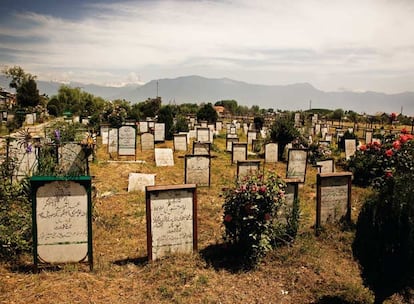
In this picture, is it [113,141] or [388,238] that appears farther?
[113,141]

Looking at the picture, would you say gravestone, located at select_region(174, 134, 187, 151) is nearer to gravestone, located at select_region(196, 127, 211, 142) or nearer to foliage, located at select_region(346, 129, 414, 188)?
gravestone, located at select_region(196, 127, 211, 142)

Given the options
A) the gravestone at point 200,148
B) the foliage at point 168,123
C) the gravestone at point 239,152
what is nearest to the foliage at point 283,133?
the gravestone at point 239,152

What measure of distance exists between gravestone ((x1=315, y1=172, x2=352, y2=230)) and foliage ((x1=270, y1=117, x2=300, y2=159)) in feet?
33.4

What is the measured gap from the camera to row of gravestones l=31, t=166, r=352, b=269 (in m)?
4.87

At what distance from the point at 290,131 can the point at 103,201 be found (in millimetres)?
10799

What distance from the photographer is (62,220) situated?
494 centimetres

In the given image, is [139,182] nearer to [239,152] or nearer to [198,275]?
[198,275]

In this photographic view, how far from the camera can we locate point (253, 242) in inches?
203

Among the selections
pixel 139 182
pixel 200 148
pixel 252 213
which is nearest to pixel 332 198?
pixel 252 213

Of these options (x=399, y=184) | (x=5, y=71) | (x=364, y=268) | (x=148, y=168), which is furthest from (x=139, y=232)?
(x=5, y=71)

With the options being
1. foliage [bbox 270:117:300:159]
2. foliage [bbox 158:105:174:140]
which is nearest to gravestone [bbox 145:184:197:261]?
foliage [bbox 270:117:300:159]

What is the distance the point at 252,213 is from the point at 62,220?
9.30 feet

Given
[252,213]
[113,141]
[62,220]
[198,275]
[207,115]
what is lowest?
[198,275]

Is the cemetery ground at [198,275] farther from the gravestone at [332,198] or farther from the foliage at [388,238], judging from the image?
the foliage at [388,238]
